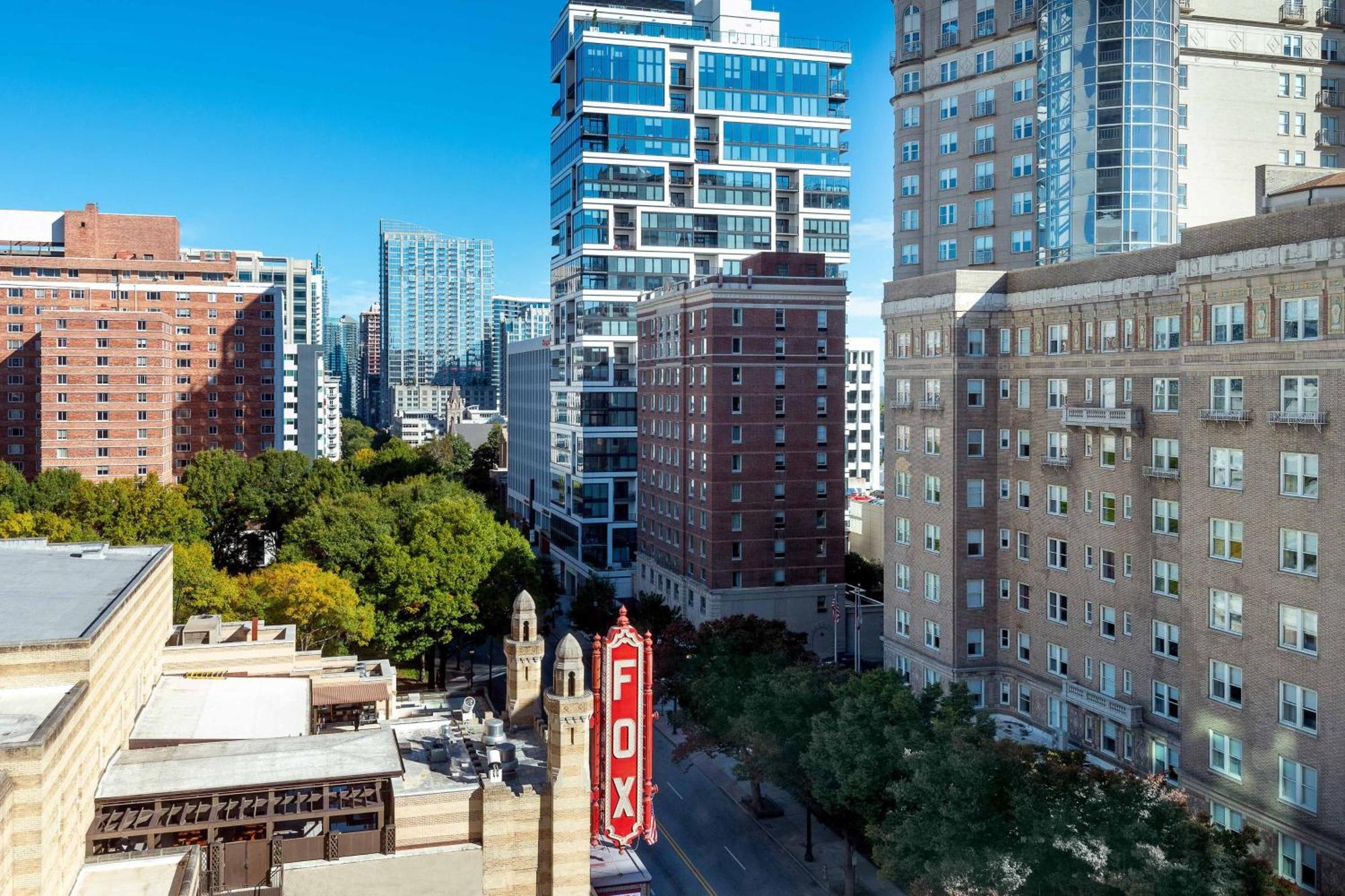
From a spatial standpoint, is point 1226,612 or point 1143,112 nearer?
point 1226,612

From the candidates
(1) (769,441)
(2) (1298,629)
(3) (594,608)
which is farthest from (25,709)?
(1) (769,441)

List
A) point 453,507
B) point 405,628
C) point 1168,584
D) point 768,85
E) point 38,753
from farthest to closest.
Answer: point 768,85 → point 453,507 → point 405,628 → point 1168,584 → point 38,753

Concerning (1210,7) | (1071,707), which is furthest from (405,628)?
(1210,7)

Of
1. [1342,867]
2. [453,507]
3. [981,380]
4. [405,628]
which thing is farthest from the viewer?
[453,507]

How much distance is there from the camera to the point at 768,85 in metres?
124

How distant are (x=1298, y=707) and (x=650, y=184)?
9224 cm

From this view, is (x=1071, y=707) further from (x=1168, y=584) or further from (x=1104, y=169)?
(x=1104, y=169)

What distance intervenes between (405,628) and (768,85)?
76.6 m

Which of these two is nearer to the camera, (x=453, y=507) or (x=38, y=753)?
(x=38, y=753)

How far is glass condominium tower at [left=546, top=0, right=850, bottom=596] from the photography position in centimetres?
11812

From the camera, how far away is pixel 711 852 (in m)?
57.4

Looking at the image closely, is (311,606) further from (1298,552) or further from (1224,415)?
(1298,552)

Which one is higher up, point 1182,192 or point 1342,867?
point 1182,192

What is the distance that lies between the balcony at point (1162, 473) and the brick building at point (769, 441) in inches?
1625
